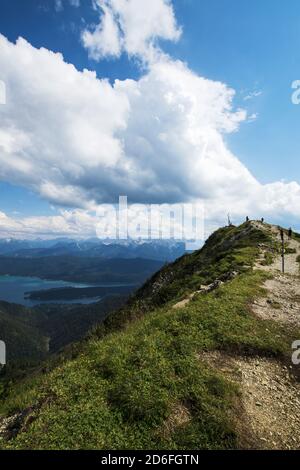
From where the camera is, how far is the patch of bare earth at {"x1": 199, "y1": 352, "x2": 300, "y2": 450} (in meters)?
9.53

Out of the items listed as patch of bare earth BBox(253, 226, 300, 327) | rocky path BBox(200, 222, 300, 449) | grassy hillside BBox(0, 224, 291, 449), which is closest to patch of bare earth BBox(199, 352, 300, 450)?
rocky path BBox(200, 222, 300, 449)

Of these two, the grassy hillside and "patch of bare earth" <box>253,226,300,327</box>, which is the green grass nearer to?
the grassy hillside

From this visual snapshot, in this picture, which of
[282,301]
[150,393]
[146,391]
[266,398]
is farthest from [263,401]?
[282,301]

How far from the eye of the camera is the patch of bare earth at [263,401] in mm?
9531

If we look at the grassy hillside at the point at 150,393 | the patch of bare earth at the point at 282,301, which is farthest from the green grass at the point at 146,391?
the patch of bare earth at the point at 282,301

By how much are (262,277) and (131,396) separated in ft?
68.8

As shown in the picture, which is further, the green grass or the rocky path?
the rocky path

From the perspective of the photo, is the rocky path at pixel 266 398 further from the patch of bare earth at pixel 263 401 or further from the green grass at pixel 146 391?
the green grass at pixel 146 391

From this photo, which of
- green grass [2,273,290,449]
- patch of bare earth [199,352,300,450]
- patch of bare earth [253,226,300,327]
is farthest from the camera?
patch of bare earth [253,226,300,327]

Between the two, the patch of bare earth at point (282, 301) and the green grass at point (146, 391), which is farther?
the patch of bare earth at point (282, 301)

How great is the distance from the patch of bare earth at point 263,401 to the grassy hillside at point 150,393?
0.37 meters

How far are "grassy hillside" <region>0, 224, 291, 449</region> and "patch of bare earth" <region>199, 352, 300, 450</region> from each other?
370 mm
